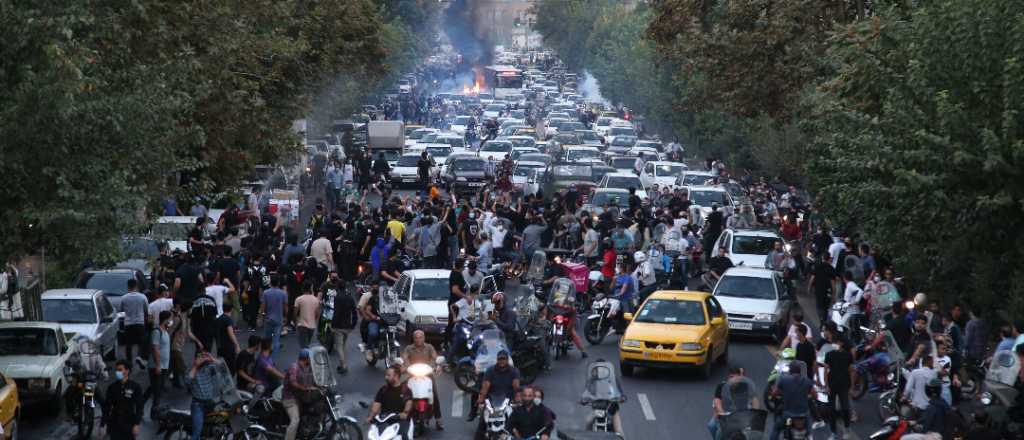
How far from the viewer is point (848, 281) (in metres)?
27.4

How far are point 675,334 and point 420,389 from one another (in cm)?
552

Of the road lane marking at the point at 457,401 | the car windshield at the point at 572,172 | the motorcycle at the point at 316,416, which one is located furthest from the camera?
the car windshield at the point at 572,172

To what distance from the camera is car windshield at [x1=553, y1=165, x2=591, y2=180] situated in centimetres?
5006

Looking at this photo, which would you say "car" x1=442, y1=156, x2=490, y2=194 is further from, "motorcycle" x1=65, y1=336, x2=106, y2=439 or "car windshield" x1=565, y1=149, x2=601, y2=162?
"motorcycle" x1=65, y1=336, x2=106, y2=439

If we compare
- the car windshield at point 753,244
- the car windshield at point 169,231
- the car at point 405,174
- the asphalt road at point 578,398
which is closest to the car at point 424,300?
the asphalt road at point 578,398

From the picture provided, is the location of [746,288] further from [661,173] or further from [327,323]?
[661,173]

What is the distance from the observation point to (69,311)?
82.7ft

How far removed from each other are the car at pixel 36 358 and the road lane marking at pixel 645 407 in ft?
25.3

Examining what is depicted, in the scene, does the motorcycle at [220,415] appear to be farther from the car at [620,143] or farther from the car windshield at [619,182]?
the car at [620,143]

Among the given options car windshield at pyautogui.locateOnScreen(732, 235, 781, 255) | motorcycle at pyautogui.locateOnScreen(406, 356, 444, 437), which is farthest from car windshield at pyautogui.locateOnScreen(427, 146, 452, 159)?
motorcycle at pyautogui.locateOnScreen(406, 356, 444, 437)

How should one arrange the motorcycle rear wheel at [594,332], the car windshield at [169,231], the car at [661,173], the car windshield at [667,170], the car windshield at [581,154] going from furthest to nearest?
the car windshield at [581,154] < the car windshield at [667,170] < the car at [661,173] < the motorcycle rear wheel at [594,332] < the car windshield at [169,231]

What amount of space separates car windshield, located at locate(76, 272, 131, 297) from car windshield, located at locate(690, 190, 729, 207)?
19.3 m

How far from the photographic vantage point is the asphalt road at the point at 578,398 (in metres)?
20.9

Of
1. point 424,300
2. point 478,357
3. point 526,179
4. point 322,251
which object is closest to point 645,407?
point 478,357
